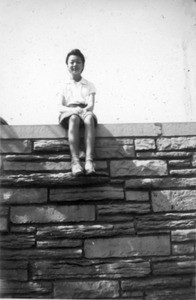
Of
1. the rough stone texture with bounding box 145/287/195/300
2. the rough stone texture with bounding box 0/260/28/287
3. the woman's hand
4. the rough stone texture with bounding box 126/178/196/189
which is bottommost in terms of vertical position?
the rough stone texture with bounding box 145/287/195/300

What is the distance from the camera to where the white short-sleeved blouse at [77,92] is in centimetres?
414

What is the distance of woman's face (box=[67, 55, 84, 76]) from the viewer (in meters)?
4.20

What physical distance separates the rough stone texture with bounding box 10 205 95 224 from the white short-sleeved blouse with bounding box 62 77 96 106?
1.04 metres

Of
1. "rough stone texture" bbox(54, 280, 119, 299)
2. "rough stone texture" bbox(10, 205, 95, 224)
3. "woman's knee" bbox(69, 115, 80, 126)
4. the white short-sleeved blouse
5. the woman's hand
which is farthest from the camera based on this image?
the white short-sleeved blouse

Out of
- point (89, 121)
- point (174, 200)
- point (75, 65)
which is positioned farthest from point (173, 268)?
point (75, 65)

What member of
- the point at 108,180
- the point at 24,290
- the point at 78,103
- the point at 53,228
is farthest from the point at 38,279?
Answer: the point at 78,103

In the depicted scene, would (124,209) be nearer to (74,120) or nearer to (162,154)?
(162,154)

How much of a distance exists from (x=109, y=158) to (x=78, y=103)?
628 millimetres

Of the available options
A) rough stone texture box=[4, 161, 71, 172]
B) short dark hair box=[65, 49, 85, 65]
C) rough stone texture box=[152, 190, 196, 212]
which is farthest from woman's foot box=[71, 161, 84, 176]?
short dark hair box=[65, 49, 85, 65]

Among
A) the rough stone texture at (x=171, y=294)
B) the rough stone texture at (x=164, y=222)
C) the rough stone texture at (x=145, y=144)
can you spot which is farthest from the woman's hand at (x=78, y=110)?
the rough stone texture at (x=171, y=294)

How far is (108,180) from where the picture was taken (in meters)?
3.87

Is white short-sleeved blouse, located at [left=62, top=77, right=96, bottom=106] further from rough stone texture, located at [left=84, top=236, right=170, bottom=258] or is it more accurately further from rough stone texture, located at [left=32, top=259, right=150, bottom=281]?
rough stone texture, located at [left=32, top=259, right=150, bottom=281]

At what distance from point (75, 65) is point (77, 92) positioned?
0.27m

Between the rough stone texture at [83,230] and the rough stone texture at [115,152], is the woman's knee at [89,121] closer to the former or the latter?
the rough stone texture at [115,152]
